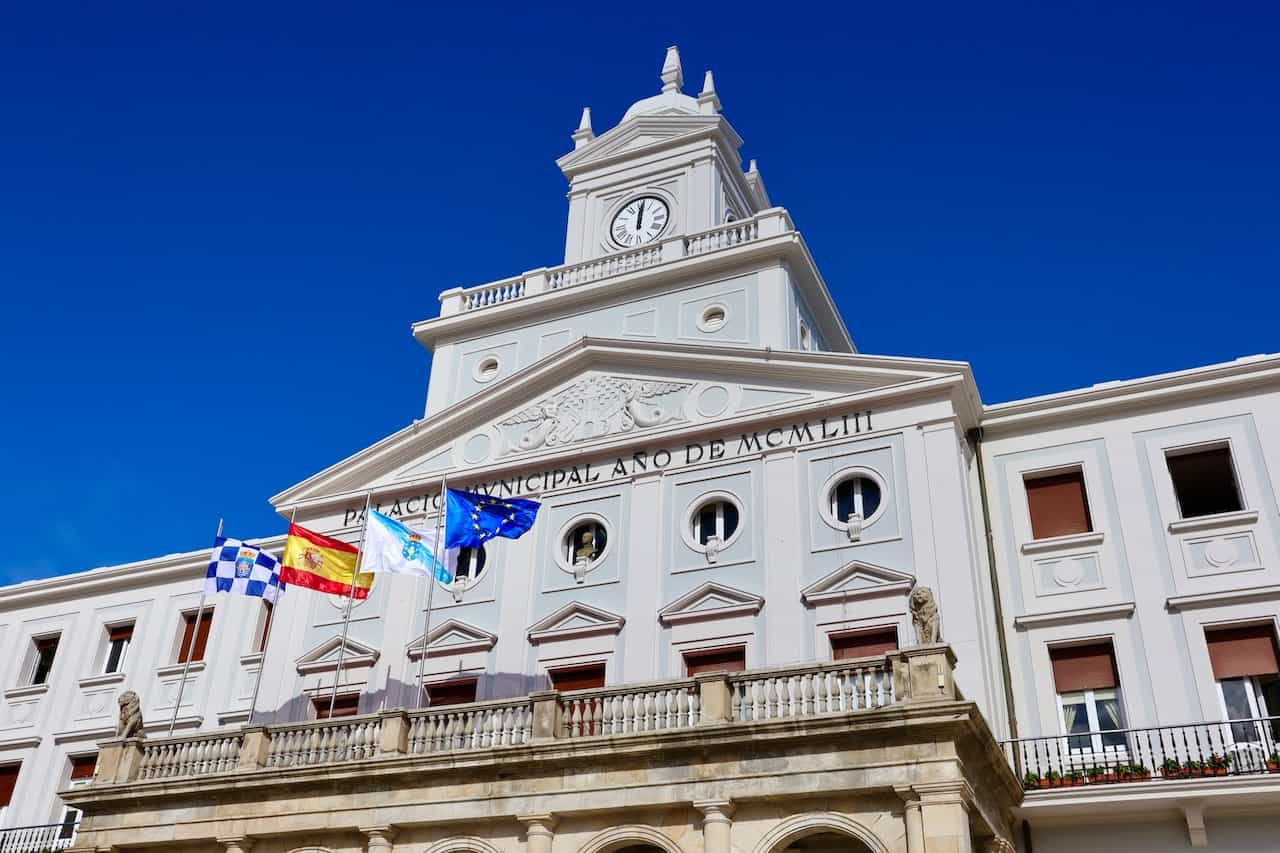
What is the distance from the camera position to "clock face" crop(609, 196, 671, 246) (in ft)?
105

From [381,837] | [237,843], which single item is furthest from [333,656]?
[381,837]

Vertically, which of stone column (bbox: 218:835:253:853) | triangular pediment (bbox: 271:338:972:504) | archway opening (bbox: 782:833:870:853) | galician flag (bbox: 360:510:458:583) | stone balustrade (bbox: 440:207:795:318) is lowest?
stone column (bbox: 218:835:253:853)

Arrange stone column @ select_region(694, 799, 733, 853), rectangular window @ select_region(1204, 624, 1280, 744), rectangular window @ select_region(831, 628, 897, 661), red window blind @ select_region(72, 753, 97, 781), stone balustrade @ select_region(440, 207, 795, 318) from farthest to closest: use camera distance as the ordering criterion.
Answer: red window blind @ select_region(72, 753, 97, 781) < stone balustrade @ select_region(440, 207, 795, 318) < rectangular window @ select_region(831, 628, 897, 661) < rectangular window @ select_region(1204, 624, 1280, 744) < stone column @ select_region(694, 799, 733, 853)

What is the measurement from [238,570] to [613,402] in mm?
8236

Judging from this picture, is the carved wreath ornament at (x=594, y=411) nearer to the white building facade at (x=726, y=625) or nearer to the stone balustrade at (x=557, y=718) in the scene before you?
the white building facade at (x=726, y=625)

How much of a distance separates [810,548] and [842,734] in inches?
227

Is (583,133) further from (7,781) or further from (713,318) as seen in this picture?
(7,781)

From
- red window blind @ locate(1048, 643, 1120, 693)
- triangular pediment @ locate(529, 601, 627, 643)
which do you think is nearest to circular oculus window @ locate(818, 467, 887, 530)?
red window blind @ locate(1048, 643, 1120, 693)

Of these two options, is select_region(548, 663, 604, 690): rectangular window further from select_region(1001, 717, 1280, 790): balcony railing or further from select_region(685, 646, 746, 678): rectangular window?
select_region(1001, 717, 1280, 790): balcony railing

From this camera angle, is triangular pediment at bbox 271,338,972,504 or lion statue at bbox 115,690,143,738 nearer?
lion statue at bbox 115,690,143,738

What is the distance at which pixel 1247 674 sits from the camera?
19703mm

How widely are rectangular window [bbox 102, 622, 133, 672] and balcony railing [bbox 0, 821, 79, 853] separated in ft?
13.3

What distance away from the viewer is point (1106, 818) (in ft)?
61.8

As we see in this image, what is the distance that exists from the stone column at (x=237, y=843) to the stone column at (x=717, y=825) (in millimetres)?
7818
